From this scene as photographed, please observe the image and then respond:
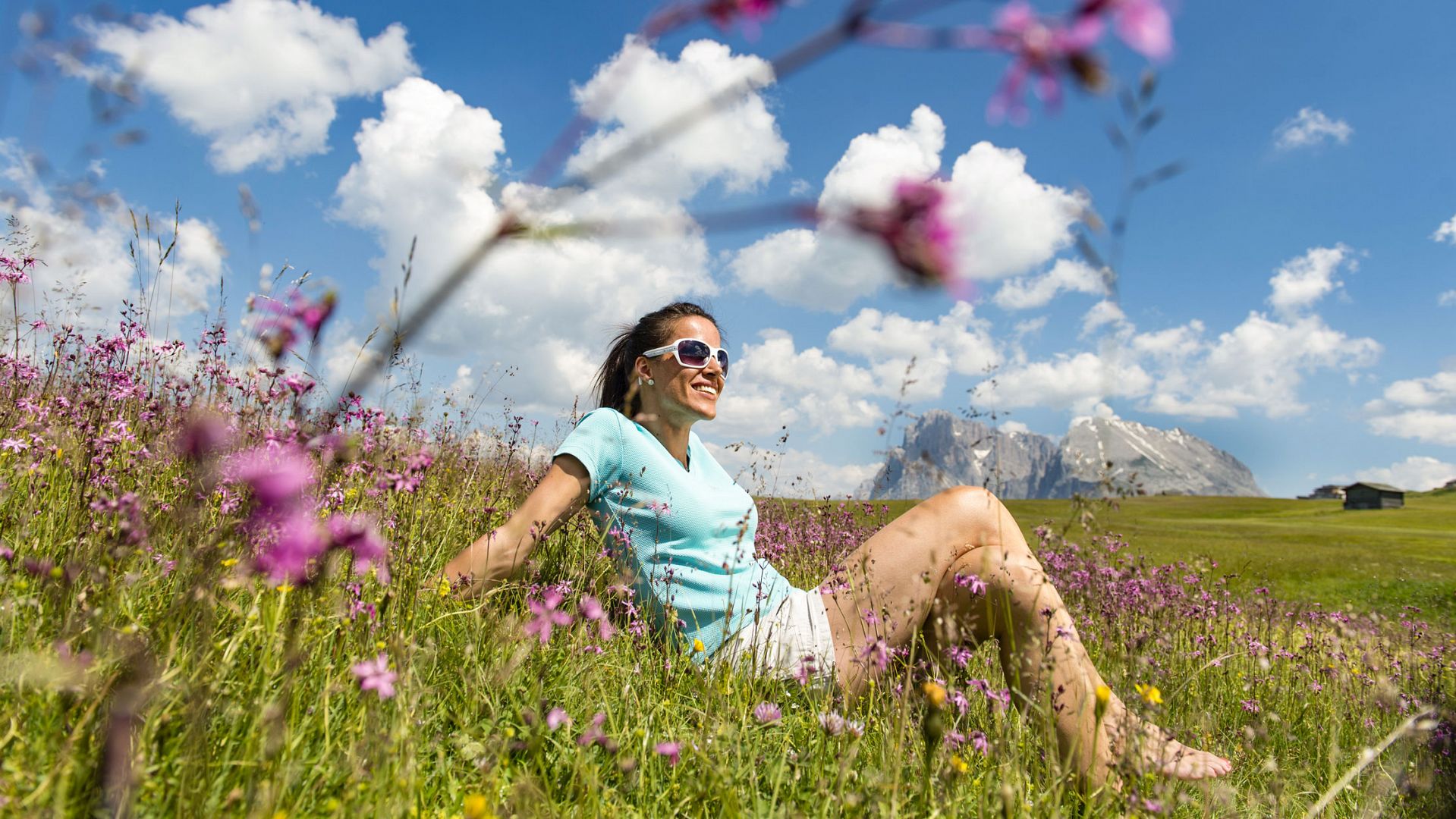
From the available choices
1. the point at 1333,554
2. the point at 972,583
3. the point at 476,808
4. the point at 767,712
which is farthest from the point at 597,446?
the point at 1333,554

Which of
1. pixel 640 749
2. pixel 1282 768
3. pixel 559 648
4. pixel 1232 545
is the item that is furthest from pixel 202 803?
pixel 1232 545

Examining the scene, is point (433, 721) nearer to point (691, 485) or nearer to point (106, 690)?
point (106, 690)

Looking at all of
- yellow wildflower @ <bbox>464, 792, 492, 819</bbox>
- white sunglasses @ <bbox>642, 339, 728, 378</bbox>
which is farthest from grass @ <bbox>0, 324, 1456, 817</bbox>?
white sunglasses @ <bbox>642, 339, 728, 378</bbox>

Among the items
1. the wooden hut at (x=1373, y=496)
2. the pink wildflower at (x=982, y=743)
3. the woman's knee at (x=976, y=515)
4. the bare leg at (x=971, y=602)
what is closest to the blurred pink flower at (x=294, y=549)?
the pink wildflower at (x=982, y=743)

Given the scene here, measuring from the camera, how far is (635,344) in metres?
4.58

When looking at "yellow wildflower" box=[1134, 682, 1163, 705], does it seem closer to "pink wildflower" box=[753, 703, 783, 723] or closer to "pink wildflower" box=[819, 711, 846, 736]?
"pink wildflower" box=[819, 711, 846, 736]

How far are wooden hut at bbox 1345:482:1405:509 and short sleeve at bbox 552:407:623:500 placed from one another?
124054 millimetres

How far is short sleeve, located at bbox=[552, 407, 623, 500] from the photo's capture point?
135 inches

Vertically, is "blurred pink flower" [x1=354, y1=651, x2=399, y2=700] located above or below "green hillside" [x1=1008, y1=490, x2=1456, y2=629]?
above

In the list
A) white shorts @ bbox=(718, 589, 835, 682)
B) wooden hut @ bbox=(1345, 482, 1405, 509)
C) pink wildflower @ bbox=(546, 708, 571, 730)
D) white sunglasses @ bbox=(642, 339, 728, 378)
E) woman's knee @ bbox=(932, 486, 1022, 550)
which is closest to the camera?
pink wildflower @ bbox=(546, 708, 571, 730)

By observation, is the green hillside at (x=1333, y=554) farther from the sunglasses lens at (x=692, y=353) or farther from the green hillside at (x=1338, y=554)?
the sunglasses lens at (x=692, y=353)

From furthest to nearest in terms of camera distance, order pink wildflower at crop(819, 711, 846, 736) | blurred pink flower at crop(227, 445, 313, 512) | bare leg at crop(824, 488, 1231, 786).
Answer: bare leg at crop(824, 488, 1231, 786) → pink wildflower at crop(819, 711, 846, 736) → blurred pink flower at crop(227, 445, 313, 512)

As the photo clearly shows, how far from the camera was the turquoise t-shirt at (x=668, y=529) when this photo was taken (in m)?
3.37

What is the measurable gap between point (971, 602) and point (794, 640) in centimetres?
82
